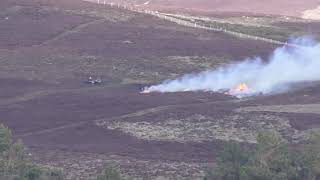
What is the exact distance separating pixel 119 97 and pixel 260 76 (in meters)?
12.9

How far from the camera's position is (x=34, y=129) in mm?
57156

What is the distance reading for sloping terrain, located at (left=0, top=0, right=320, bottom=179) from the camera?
5025cm

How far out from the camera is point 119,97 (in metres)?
66.8

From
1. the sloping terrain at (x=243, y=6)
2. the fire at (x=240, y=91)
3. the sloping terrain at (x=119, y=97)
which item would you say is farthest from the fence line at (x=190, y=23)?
the fire at (x=240, y=91)

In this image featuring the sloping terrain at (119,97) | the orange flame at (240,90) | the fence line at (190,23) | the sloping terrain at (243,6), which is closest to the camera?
the sloping terrain at (119,97)

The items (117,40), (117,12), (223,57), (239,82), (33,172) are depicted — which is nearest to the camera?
(33,172)

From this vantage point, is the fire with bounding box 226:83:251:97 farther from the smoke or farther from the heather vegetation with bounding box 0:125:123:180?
the heather vegetation with bounding box 0:125:123:180

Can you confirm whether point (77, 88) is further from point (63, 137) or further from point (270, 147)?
point (270, 147)

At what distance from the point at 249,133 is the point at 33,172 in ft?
73.9

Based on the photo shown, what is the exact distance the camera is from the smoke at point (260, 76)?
231 feet

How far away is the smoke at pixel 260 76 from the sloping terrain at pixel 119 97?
249 cm

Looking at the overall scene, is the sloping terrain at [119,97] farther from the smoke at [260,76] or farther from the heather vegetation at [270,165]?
the heather vegetation at [270,165]

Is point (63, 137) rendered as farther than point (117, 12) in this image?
No

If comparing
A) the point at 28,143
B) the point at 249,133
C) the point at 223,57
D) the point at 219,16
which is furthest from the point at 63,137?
the point at 219,16
